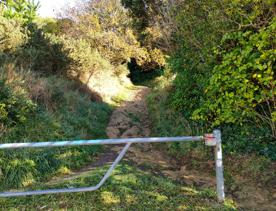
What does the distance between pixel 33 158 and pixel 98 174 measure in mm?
1414

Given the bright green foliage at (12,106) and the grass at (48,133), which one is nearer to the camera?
the grass at (48,133)

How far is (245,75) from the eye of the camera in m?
5.31

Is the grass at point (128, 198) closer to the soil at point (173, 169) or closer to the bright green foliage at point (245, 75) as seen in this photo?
the soil at point (173, 169)

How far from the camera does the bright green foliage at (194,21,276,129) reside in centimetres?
511

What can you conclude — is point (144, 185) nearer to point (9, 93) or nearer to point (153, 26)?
point (9, 93)

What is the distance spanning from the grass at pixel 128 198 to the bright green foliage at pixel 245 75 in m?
1.65

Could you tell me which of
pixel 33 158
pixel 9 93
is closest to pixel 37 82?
pixel 9 93

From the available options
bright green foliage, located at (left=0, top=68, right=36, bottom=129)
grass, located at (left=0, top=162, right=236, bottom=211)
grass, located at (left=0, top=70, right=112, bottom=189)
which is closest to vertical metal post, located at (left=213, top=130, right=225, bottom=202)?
grass, located at (left=0, top=162, right=236, bottom=211)

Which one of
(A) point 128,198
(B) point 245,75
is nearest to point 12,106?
(A) point 128,198

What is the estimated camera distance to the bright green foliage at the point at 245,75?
5.11m

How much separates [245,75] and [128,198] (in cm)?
280

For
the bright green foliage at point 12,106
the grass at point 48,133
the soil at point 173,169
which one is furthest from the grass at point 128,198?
the bright green foliage at point 12,106

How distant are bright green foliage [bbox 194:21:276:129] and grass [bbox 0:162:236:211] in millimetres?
1648

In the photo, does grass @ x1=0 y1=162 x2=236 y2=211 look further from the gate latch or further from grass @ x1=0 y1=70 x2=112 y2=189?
the gate latch
